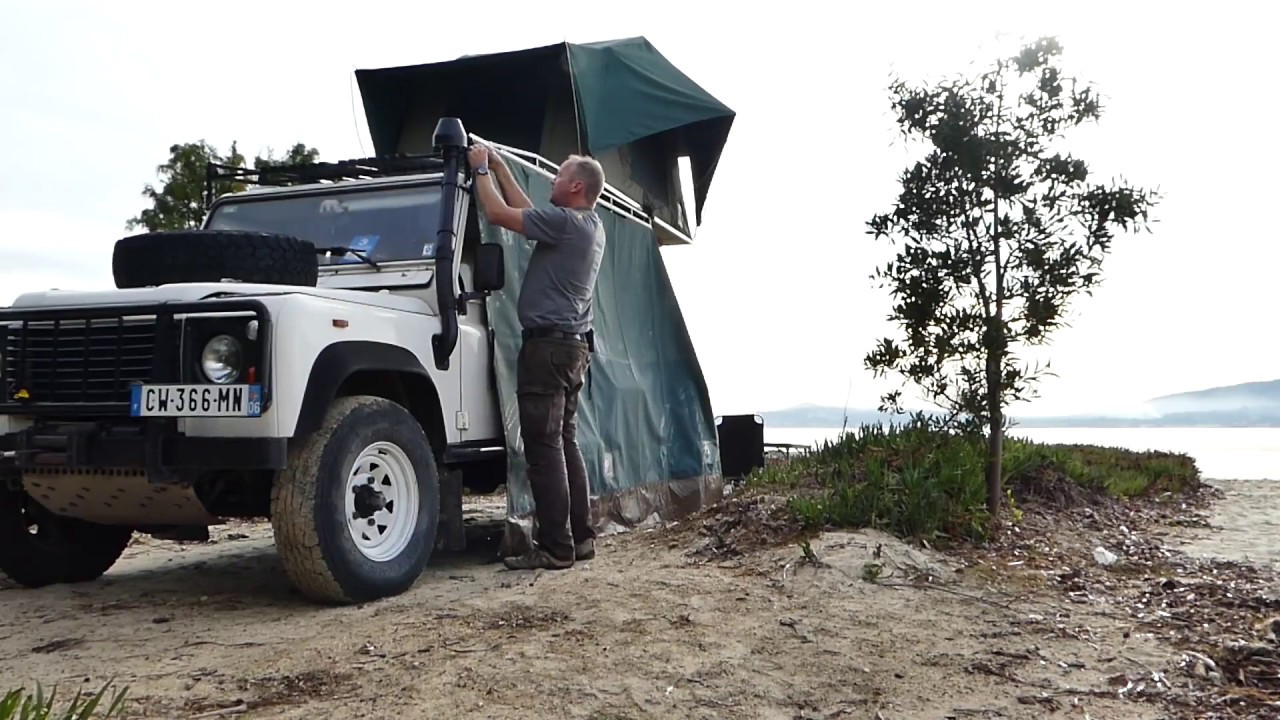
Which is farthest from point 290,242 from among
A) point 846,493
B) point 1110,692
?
point 1110,692

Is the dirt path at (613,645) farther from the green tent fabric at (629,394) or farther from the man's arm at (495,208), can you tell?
the man's arm at (495,208)

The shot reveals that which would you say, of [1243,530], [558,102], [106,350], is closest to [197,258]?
[106,350]

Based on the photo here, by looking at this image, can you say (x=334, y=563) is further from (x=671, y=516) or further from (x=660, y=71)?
(x=660, y=71)

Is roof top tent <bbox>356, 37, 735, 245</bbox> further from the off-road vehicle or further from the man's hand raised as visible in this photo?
the man's hand raised

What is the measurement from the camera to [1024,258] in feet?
18.9

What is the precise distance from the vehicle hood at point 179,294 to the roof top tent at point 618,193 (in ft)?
6.79

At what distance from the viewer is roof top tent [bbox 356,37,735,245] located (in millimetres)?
7309

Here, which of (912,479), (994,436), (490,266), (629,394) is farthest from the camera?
(629,394)

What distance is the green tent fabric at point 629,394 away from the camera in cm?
539

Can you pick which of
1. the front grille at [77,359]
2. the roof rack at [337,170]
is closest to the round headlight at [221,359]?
the front grille at [77,359]

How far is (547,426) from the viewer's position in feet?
16.5

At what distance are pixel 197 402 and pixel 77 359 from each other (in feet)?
2.59

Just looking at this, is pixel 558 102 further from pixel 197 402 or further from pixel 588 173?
pixel 197 402

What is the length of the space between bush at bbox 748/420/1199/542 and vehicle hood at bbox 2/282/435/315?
271cm
